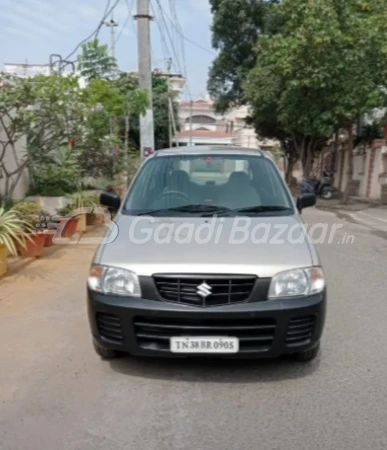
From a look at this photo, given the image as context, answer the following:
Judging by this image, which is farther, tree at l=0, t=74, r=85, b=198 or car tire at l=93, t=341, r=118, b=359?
tree at l=0, t=74, r=85, b=198

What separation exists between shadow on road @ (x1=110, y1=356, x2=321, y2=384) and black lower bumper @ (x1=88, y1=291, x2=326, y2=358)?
300mm

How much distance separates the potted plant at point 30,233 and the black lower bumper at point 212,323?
4.23m

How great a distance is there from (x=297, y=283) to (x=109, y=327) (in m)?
1.38

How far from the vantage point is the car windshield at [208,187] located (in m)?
4.52

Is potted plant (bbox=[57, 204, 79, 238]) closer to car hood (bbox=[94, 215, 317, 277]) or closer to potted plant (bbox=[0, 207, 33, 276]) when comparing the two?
potted plant (bbox=[0, 207, 33, 276])

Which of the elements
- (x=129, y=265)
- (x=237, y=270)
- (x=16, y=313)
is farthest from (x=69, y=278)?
(x=237, y=270)

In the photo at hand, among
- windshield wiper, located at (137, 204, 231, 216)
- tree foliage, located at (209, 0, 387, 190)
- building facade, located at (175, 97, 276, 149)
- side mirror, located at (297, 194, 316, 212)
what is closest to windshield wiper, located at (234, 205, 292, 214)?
windshield wiper, located at (137, 204, 231, 216)

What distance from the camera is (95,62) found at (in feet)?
36.2

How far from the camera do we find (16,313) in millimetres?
5301

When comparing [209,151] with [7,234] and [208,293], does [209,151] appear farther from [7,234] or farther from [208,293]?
[7,234]

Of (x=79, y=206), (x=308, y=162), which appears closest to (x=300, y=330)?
(x=79, y=206)

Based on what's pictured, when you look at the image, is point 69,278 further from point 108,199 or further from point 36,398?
point 36,398

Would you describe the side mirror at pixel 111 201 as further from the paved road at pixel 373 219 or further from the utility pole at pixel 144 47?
the paved road at pixel 373 219

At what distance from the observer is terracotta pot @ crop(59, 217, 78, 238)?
8992mm
